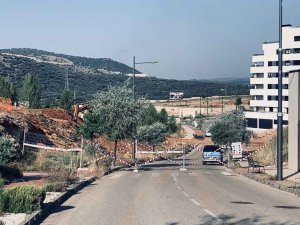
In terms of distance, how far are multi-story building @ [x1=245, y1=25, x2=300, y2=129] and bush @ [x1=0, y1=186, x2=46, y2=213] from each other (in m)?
85.1

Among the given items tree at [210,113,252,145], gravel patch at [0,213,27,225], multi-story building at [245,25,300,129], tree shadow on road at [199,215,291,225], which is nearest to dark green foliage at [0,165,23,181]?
gravel patch at [0,213,27,225]

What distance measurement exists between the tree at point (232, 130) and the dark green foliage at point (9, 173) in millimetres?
33127

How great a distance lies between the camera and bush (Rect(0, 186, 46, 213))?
13.6m

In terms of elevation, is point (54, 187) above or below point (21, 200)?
below

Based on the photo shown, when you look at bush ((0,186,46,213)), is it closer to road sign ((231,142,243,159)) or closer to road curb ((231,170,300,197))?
road curb ((231,170,300,197))

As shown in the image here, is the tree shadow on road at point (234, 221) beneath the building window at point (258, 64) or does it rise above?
beneath

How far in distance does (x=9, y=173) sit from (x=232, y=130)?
34154 millimetres

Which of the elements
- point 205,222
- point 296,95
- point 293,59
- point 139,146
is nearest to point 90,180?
point 296,95

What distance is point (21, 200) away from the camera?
1366 cm

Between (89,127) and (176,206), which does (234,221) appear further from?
(89,127)

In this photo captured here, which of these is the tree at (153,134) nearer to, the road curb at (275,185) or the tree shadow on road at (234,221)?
the road curb at (275,185)

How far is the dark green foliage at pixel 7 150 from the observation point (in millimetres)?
23266

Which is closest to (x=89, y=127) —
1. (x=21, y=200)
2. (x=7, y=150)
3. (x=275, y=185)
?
(x=7, y=150)

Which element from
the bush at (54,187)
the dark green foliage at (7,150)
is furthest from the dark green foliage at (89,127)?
the bush at (54,187)
